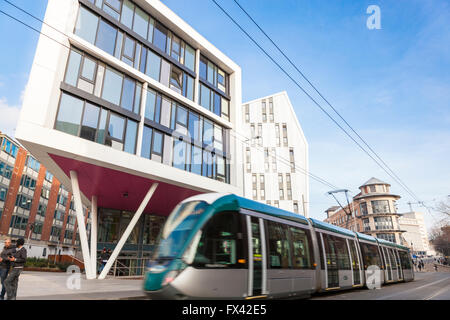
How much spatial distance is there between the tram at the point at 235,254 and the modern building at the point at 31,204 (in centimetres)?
3651

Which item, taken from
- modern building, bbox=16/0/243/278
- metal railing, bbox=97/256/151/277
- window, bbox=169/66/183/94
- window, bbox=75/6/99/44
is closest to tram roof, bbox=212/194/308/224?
modern building, bbox=16/0/243/278

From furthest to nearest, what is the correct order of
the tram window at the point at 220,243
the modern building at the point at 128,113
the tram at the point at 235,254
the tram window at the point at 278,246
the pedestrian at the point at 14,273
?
1. the modern building at the point at 128,113
2. the tram window at the point at 278,246
3. the pedestrian at the point at 14,273
4. the tram window at the point at 220,243
5. the tram at the point at 235,254

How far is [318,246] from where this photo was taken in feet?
34.0

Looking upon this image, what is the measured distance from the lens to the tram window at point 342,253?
11.6 m

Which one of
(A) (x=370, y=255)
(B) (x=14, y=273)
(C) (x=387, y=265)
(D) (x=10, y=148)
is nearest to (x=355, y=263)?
(A) (x=370, y=255)

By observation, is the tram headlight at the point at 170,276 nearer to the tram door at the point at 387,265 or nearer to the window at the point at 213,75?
the tram door at the point at 387,265

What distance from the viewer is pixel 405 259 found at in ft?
67.4

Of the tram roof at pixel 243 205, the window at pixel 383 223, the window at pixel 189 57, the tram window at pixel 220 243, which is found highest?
the window at pixel 189 57

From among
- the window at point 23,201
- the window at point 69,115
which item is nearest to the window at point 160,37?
the window at point 69,115

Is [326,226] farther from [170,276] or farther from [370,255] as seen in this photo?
[170,276]

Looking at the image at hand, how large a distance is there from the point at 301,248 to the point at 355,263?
17.1 ft

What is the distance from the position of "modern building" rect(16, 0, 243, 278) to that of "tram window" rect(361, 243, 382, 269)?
9.85 m
